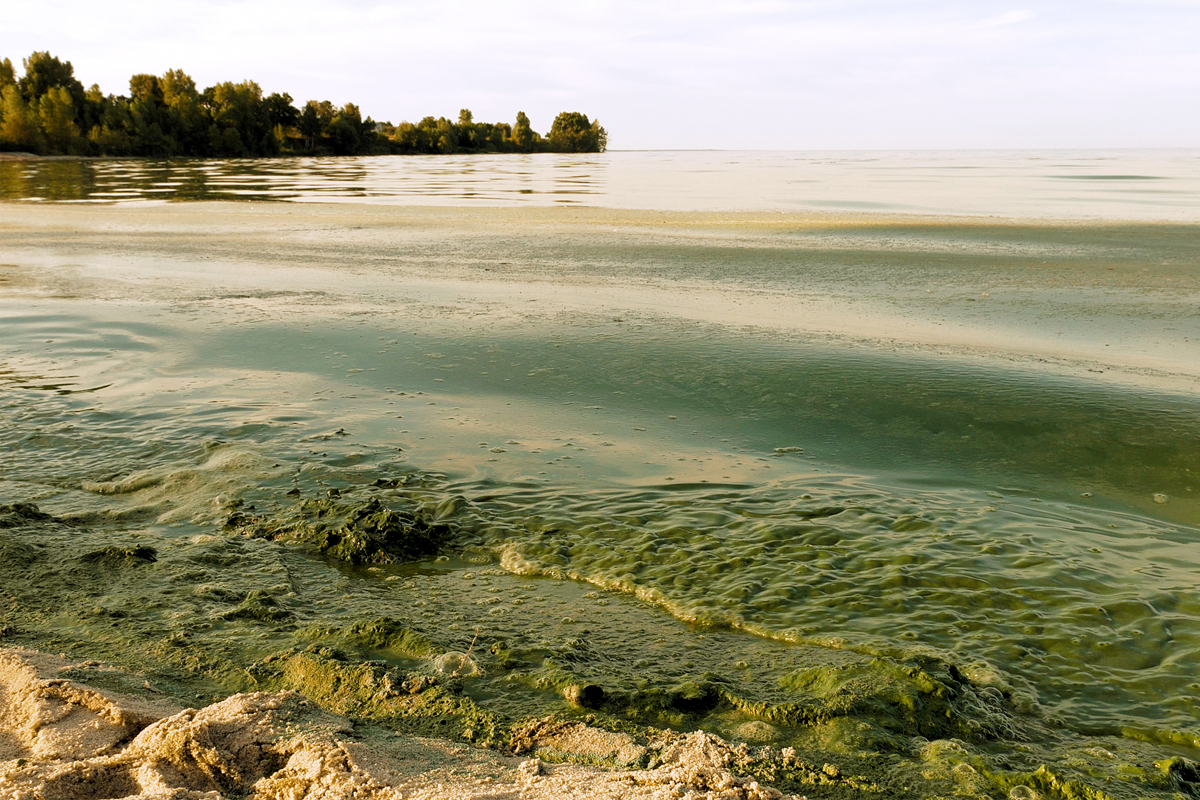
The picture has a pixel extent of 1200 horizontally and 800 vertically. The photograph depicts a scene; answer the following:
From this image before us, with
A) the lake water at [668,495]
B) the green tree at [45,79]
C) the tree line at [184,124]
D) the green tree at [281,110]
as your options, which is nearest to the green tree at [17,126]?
the tree line at [184,124]

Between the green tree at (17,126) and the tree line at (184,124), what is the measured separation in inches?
3.6

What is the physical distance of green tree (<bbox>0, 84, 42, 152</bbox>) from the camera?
256 feet

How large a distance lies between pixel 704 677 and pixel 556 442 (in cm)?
322

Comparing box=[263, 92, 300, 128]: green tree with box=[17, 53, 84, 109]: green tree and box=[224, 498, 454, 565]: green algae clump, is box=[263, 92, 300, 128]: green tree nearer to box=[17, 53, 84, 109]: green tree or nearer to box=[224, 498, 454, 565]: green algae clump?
box=[17, 53, 84, 109]: green tree

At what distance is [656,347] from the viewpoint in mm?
8961

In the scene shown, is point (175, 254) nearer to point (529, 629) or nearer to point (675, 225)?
point (675, 225)

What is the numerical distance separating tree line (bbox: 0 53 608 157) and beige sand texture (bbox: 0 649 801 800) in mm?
94934

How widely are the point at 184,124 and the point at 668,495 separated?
334 feet

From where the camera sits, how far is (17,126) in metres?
78.2

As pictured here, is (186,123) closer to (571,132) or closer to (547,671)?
(571,132)

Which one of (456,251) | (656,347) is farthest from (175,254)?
(656,347)

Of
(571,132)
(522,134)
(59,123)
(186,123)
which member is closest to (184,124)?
(186,123)

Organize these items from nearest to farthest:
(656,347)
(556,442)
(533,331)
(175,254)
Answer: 1. (556,442)
2. (656,347)
3. (533,331)
4. (175,254)

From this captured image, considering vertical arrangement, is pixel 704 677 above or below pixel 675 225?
below
